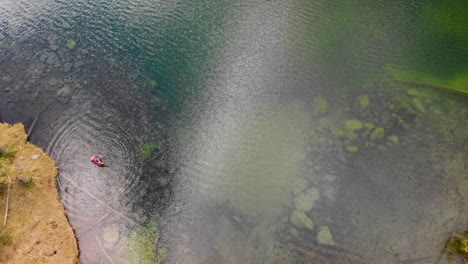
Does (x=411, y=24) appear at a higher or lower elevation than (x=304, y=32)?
higher

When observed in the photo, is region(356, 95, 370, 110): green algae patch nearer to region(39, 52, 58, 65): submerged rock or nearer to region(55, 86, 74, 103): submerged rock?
region(55, 86, 74, 103): submerged rock

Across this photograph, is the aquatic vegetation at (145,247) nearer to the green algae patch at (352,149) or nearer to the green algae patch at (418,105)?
the green algae patch at (352,149)

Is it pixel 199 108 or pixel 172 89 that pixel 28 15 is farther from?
pixel 199 108

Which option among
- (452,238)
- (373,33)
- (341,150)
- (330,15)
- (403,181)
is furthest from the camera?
(330,15)

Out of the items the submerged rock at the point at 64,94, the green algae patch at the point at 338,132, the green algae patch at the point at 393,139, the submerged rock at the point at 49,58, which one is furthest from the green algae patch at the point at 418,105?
the submerged rock at the point at 49,58

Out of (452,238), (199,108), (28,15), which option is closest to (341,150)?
(452,238)

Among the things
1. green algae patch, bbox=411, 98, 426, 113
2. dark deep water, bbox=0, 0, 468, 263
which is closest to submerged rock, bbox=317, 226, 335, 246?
dark deep water, bbox=0, 0, 468, 263
